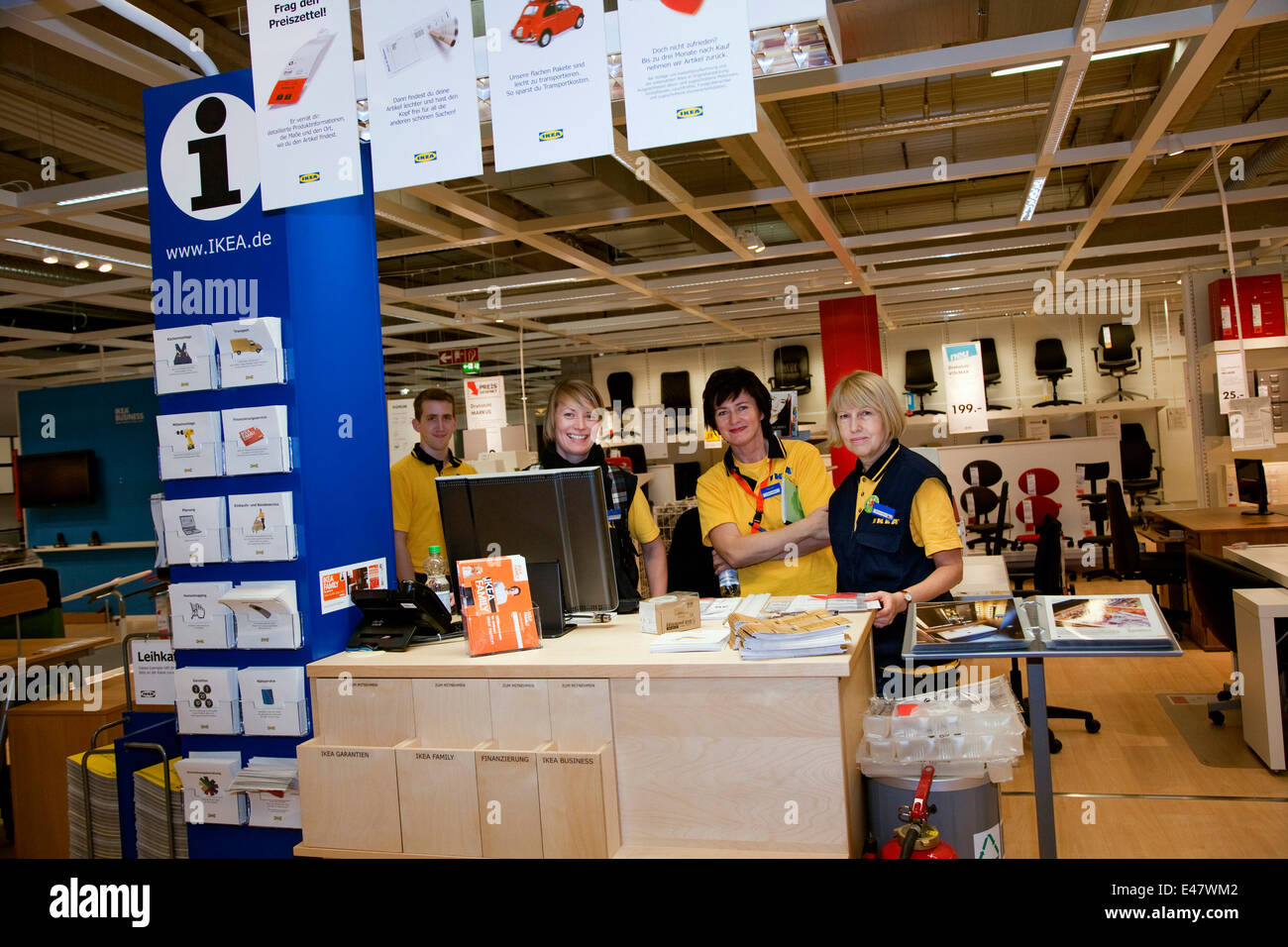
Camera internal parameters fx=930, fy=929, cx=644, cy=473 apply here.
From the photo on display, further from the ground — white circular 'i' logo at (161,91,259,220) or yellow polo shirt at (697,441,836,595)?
white circular 'i' logo at (161,91,259,220)

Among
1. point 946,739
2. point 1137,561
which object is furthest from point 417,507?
point 1137,561

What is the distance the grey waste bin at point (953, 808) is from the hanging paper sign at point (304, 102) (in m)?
2.42

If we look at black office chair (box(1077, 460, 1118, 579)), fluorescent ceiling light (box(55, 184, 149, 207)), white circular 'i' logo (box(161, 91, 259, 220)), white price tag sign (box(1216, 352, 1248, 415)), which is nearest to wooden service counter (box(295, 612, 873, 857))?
white circular 'i' logo (box(161, 91, 259, 220))

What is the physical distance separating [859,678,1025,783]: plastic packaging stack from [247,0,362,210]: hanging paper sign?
2.30 m

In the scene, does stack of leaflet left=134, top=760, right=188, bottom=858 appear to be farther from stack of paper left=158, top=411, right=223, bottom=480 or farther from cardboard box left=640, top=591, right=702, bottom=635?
cardboard box left=640, top=591, right=702, bottom=635

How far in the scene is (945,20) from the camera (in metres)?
5.39

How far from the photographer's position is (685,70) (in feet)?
8.98

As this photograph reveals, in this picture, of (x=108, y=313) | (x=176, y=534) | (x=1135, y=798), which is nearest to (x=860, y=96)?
(x=1135, y=798)

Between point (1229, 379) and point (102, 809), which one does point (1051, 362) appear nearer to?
point (1229, 379)

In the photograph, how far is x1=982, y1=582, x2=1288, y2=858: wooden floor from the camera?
363 centimetres

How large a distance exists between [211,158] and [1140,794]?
15.2 feet

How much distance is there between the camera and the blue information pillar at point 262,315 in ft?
10.2

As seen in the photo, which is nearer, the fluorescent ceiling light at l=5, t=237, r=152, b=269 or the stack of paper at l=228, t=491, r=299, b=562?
the stack of paper at l=228, t=491, r=299, b=562

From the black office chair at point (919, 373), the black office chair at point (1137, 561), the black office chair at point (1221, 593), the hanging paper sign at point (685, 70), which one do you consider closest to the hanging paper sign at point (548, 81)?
the hanging paper sign at point (685, 70)
